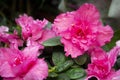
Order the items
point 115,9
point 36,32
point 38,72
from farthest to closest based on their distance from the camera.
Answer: point 115,9 < point 36,32 < point 38,72

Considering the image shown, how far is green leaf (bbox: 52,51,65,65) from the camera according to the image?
0.72m

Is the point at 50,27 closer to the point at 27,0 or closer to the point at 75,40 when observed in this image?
the point at 75,40

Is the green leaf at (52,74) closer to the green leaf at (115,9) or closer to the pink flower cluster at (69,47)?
the pink flower cluster at (69,47)

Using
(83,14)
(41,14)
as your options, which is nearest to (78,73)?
(83,14)

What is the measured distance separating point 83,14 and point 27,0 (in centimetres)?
132

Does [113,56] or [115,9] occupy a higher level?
[115,9]

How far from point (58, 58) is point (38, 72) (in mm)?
81

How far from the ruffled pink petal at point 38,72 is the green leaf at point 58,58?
0.20 ft

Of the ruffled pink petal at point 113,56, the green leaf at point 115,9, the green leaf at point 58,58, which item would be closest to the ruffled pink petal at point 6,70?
the green leaf at point 58,58

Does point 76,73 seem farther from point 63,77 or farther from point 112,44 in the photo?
point 112,44

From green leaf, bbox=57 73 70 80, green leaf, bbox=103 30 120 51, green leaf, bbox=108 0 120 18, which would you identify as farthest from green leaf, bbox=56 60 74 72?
green leaf, bbox=108 0 120 18

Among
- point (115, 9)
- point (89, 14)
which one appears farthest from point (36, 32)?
point (115, 9)

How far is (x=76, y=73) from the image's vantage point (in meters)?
0.70

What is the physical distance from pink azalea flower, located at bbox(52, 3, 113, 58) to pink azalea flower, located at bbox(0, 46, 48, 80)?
70 mm
